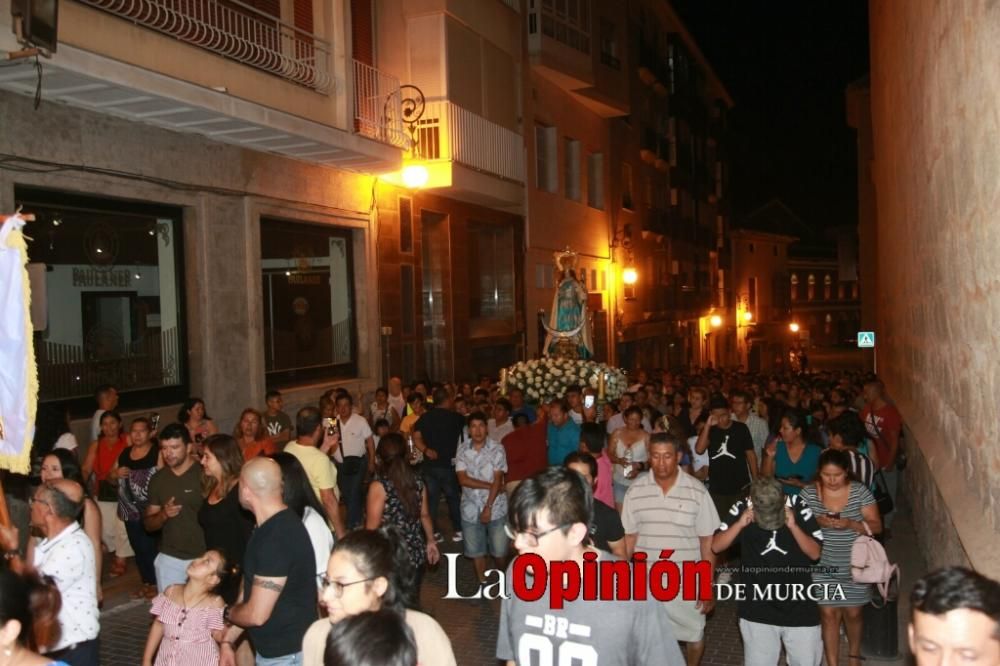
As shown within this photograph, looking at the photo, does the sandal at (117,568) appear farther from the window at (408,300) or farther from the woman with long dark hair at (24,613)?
the window at (408,300)

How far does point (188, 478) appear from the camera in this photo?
6719 mm

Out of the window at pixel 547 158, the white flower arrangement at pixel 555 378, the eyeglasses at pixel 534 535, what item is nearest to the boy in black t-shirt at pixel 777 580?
the eyeglasses at pixel 534 535

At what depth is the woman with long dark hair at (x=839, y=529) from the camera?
614 centimetres

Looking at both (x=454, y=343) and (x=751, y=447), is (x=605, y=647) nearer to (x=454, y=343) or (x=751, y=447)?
(x=751, y=447)

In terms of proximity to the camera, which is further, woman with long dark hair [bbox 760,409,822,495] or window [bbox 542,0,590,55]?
window [bbox 542,0,590,55]

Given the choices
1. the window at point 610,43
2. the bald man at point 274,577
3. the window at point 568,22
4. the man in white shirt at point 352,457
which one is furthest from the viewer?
the window at point 610,43

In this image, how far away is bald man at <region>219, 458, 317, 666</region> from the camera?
4539 mm

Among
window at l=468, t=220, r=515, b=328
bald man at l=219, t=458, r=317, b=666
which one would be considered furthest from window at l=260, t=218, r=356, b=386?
bald man at l=219, t=458, r=317, b=666

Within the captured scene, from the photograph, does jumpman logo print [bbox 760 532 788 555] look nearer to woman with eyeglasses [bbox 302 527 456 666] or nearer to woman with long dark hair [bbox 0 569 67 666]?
woman with eyeglasses [bbox 302 527 456 666]

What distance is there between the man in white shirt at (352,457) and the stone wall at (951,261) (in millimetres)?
5919

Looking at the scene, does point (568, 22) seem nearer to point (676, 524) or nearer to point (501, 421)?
point (501, 421)

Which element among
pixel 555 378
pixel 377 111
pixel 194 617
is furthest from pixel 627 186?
pixel 194 617

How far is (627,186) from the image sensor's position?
→ 109 feet

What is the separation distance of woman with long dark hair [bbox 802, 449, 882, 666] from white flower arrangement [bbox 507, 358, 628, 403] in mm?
8229
